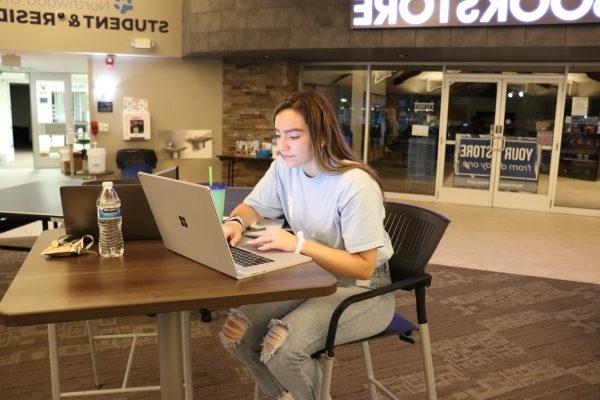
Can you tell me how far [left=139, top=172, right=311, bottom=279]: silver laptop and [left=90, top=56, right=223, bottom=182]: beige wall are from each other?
6473mm

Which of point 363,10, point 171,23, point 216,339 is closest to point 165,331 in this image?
point 216,339

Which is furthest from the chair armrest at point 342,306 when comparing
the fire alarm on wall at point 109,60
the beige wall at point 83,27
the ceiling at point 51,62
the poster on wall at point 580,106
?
the ceiling at point 51,62

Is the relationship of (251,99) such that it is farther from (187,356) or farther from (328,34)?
(187,356)

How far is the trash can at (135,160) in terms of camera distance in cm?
746

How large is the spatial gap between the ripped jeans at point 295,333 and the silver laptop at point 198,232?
218 mm

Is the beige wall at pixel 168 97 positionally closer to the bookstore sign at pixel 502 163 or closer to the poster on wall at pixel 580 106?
the bookstore sign at pixel 502 163

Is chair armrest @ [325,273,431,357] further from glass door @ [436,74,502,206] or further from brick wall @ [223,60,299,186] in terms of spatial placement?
glass door @ [436,74,502,206]

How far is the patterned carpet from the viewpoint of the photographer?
7.87 feet

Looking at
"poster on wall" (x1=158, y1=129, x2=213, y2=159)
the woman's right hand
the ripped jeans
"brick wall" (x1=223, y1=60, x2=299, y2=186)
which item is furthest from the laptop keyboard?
"poster on wall" (x1=158, y1=129, x2=213, y2=159)

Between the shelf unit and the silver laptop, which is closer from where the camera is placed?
the silver laptop

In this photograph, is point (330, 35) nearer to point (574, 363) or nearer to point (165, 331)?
point (574, 363)

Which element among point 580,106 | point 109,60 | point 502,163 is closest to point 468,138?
point 502,163

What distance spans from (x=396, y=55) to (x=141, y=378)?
5.69 metres

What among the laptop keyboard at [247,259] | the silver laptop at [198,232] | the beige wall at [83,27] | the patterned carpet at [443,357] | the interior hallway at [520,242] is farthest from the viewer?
the beige wall at [83,27]
